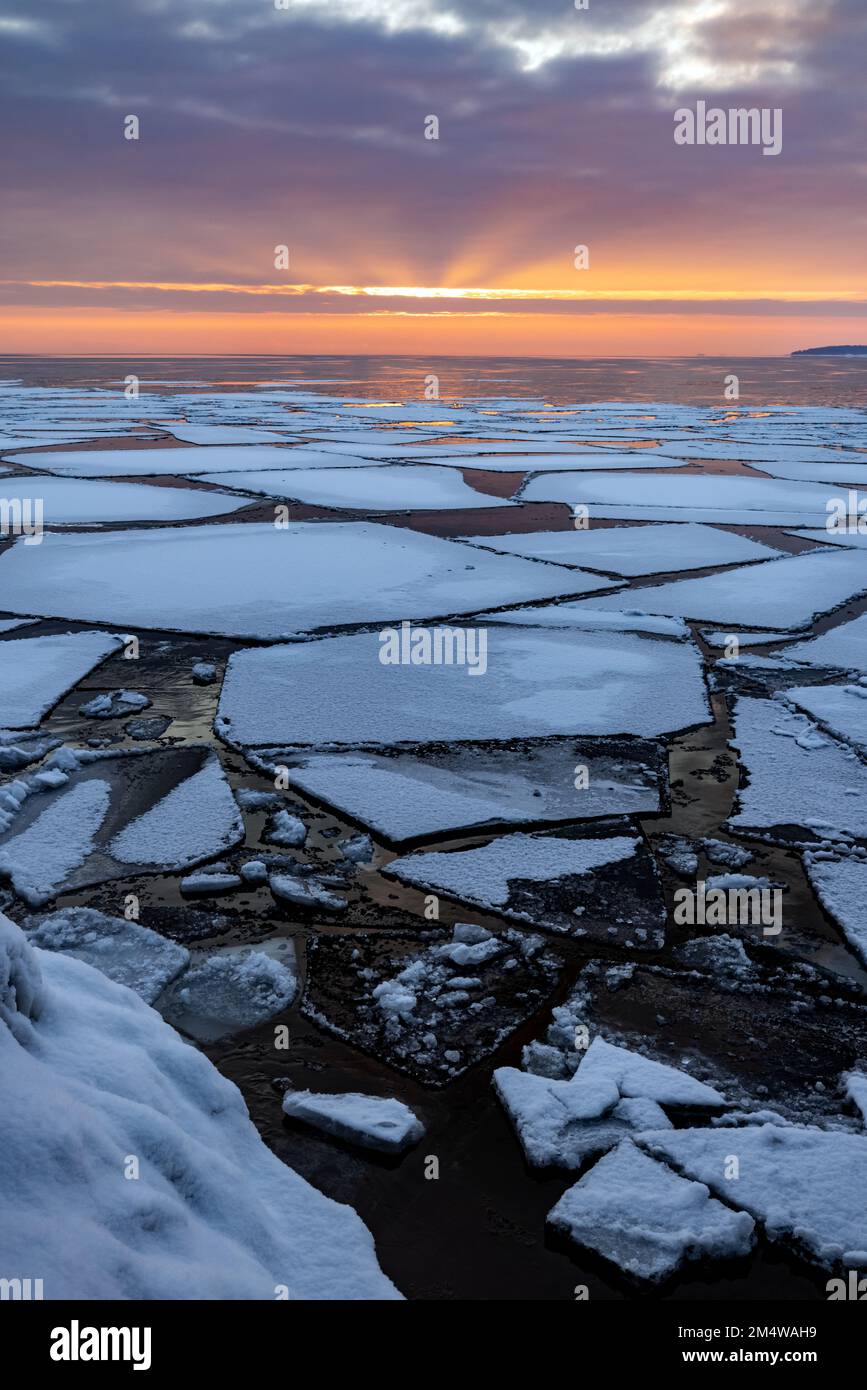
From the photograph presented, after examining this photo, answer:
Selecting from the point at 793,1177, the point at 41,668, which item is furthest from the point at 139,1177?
the point at 41,668

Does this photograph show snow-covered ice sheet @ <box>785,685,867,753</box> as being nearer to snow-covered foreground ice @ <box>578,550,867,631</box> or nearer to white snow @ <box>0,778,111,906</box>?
snow-covered foreground ice @ <box>578,550,867,631</box>

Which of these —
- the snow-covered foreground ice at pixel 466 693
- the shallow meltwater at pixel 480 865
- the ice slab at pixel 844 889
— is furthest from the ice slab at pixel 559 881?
the snow-covered foreground ice at pixel 466 693

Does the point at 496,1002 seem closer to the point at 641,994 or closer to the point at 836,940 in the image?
the point at 641,994

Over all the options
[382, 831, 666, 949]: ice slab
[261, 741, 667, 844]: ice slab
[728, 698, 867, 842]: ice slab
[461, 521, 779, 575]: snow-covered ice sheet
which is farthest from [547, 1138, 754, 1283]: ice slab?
[461, 521, 779, 575]: snow-covered ice sheet

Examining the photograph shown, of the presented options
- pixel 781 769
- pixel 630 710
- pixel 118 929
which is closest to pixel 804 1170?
pixel 118 929

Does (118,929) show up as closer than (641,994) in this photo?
No
